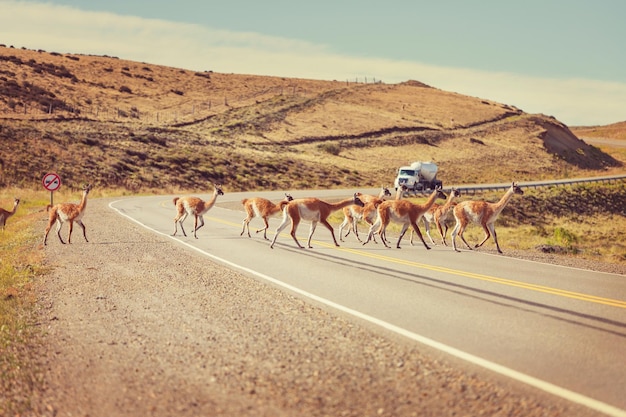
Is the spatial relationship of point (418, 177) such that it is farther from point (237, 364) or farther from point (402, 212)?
point (237, 364)

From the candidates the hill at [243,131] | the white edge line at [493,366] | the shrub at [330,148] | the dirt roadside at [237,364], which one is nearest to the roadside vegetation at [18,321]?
the dirt roadside at [237,364]

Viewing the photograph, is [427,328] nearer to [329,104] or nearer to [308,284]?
[308,284]

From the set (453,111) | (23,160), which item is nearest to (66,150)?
(23,160)

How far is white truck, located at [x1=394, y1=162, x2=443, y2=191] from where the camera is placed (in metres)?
52.2

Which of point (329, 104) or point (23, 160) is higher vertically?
point (329, 104)

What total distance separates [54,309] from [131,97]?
97342 millimetres

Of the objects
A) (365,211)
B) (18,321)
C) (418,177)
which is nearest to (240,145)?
(418,177)

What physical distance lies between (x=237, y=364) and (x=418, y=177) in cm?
4756

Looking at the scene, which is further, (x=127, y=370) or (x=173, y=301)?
(x=173, y=301)

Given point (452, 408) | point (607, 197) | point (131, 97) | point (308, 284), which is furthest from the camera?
point (131, 97)

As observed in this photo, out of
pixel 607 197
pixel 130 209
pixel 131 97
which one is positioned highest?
pixel 131 97

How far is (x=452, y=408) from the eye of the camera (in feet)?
17.5

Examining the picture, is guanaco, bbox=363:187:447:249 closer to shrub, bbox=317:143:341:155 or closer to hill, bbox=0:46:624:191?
hill, bbox=0:46:624:191

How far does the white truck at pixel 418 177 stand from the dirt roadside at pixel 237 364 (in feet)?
139
